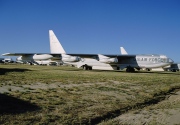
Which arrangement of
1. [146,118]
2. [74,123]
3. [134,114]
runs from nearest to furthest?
[74,123], [146,118], [134,114]

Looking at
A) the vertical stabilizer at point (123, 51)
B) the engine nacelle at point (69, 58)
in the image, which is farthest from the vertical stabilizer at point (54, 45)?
the vertical stabilizer at point (123, 51)

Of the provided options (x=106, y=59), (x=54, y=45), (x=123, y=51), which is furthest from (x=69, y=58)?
(x=123, y=51)

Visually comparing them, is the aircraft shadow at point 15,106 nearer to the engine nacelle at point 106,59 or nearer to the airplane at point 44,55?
the engine nacelle at point 106,59

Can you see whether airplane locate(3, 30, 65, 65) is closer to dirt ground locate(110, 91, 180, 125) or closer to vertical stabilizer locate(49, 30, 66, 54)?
vertical stabilizer locate(49, 30, 66, 54)

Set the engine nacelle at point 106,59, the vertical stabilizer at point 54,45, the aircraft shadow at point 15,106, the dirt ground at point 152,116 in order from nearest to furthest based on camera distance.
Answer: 1. the dirt ground at point 152,116
2. the aircraft shadow at point 15,106
3. the engine nacelle at point 106,59
4. the vertical stabilizer at point 54,45

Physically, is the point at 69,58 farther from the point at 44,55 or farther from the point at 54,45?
the point at 54,45

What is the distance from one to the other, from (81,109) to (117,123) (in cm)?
192

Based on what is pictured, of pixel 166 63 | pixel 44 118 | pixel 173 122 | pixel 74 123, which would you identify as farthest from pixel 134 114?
pixel 166 63

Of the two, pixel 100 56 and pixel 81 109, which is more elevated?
pixel 100 56

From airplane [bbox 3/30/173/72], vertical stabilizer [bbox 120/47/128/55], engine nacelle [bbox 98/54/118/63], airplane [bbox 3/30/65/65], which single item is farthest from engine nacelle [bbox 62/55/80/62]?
vertical stabilizer [bbox 120/47/128/55]

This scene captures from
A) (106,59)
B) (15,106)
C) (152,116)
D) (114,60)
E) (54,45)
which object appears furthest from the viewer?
(54,45)

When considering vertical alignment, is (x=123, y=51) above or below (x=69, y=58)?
above

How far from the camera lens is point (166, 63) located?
113 ft

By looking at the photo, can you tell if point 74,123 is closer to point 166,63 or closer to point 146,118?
point 146,118
